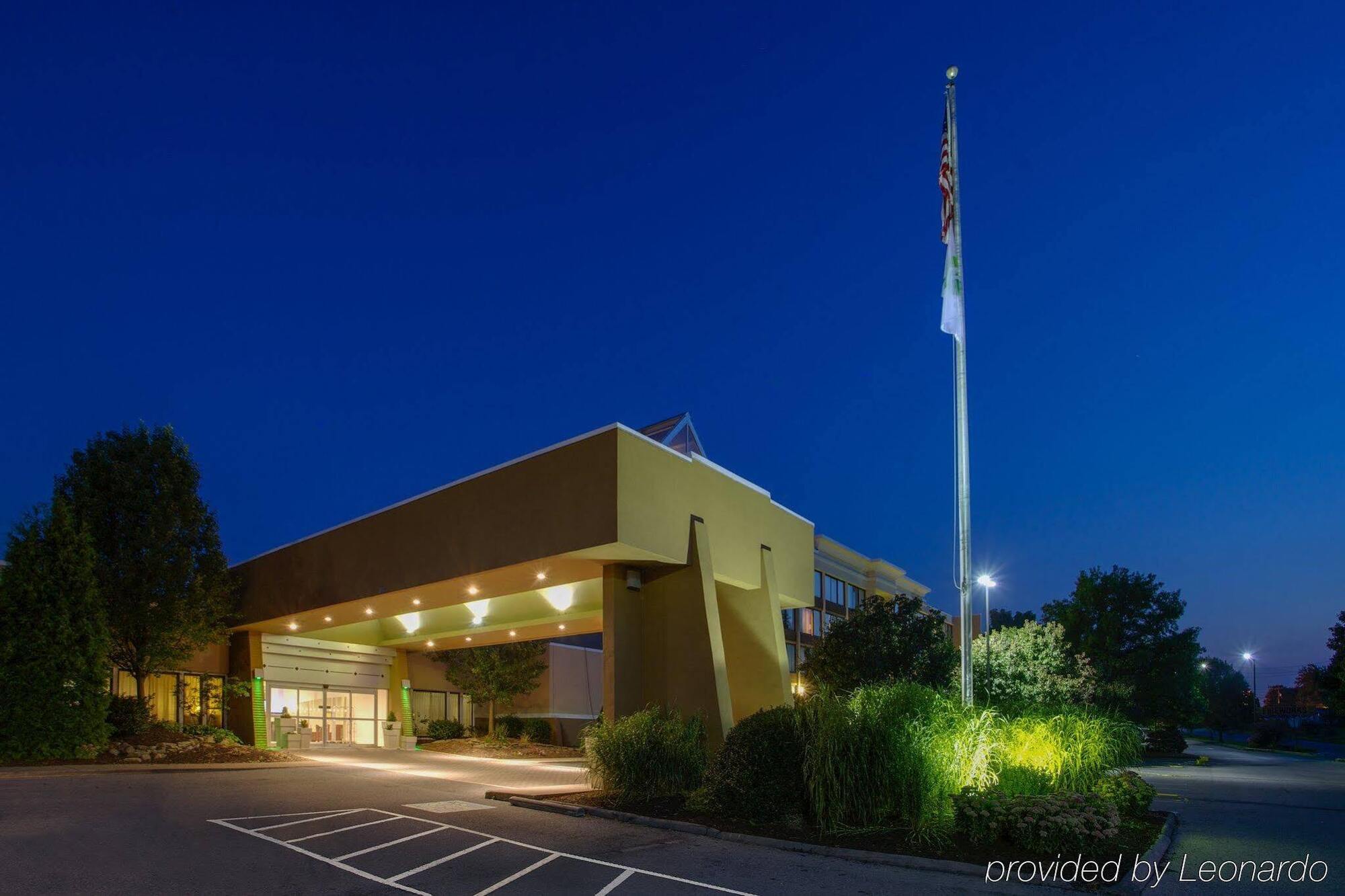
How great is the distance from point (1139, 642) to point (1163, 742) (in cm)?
679

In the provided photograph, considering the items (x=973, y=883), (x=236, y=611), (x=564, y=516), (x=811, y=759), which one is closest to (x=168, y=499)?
(x=236, y=611)

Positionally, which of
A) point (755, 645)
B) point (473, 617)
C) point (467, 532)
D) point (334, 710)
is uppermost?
point (467, 532)

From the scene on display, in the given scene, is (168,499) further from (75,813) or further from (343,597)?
(75,813)

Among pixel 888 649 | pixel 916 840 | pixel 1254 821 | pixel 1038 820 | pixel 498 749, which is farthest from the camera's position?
pixel 498 749

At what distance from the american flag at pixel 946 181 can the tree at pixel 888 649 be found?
36.6 feet

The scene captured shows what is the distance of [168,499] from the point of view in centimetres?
2403

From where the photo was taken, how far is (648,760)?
44.3 ft

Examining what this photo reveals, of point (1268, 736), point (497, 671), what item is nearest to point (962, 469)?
point (497, 671)

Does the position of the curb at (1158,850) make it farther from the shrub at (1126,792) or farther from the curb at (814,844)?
the shrub at (1126,792)

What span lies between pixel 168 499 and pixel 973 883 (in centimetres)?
2304

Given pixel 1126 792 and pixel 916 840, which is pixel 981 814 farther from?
pixel 1126 792

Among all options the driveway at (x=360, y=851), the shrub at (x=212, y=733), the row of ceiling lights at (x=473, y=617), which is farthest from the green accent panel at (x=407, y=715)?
the driveway at (x=360, y=851)

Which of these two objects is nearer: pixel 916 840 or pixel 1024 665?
pixel 916 840

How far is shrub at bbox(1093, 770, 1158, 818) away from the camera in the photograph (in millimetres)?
11703
